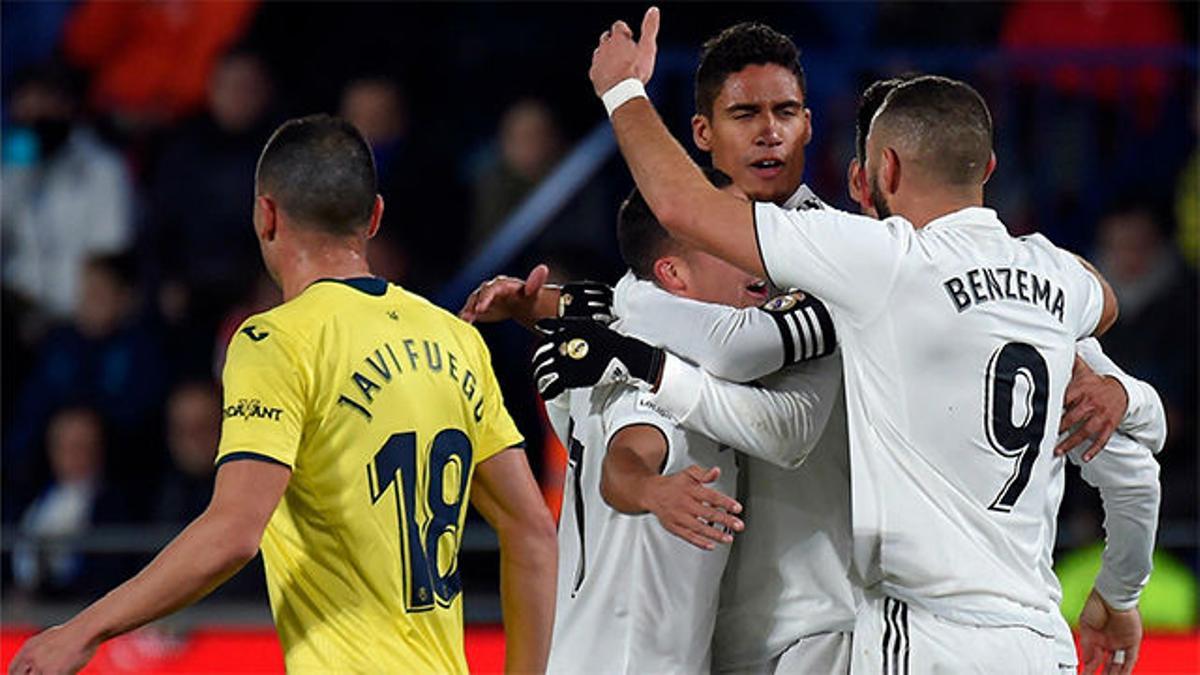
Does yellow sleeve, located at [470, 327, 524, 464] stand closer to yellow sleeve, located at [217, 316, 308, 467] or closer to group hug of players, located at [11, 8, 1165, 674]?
group hug of players, located at [11, 8, 1165, 674]

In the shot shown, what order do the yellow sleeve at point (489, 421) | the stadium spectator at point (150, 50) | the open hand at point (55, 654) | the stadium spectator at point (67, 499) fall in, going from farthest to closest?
the stadium spectator at point (150, 50) < the stadium spectator at point (67, 499) < the yellow sleeve at point (489, 421) < the open hand at point (55, 654)

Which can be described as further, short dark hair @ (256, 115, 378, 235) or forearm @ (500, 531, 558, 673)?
forearm @ (500, 531, 558, 673)

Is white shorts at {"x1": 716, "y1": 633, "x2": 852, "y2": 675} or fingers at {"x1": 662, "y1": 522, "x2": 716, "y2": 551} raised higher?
fingers at {"x1": 662, "y1": 522, "x2": 716, "y2": 551}

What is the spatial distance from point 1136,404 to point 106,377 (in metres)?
6.84

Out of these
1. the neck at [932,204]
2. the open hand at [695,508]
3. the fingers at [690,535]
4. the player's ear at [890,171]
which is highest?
the player's ear at [890,171]

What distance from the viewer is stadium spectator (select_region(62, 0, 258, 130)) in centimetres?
1102

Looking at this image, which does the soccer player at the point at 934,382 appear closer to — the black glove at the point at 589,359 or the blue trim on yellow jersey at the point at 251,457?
the black glove at the point at 589,359

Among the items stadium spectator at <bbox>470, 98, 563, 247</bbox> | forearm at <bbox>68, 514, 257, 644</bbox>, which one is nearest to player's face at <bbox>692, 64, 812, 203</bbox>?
forearm at <bbox>68, 514, 257, 644</bbox>

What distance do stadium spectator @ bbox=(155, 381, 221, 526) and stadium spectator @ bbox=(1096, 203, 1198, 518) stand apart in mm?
4195

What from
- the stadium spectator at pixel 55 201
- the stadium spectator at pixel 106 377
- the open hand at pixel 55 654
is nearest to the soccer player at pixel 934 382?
the open hand at pixel 55 654

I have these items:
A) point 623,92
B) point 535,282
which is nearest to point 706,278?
point 535,282

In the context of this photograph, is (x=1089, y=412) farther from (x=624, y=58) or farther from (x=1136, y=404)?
(x=624, y=58)

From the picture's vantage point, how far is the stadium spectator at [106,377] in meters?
10.4

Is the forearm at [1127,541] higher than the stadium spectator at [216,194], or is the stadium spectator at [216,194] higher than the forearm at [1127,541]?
the stadium spectator at [216,194]
